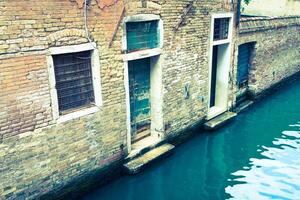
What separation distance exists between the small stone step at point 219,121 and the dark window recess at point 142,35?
10.5ft

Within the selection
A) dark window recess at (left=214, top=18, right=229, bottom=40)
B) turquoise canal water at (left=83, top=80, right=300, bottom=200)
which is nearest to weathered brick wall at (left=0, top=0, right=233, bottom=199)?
turquoise canal water at (left=83, top=80, right=300, bottom=200)

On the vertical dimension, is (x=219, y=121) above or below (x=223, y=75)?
below

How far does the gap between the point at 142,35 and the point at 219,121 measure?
3.97 metres

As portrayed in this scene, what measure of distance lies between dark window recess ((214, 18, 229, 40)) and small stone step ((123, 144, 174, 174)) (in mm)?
3661

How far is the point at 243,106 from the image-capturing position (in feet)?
35.8

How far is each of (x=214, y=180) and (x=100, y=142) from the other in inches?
104

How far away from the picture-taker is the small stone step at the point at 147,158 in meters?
6.70

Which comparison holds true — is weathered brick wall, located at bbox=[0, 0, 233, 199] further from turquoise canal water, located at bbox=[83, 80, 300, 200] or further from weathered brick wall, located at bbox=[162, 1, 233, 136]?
turquoise canal water, located at bbox=[83, 80, 300, 200]

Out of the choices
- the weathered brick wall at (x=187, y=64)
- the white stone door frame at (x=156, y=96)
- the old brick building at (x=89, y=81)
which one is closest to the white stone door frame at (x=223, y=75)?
the weathered brick wall at (x=187, y=64)

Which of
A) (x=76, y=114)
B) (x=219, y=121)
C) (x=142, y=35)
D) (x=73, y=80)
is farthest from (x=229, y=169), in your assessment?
(x=73, y=80)

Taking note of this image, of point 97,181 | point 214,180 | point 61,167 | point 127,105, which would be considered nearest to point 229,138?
point 214,180

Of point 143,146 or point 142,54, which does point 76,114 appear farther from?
point 143,146

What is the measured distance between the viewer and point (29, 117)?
500 cm

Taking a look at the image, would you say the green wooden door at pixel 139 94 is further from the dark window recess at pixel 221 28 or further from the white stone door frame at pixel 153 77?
the dark window recess at pixel 221 28
